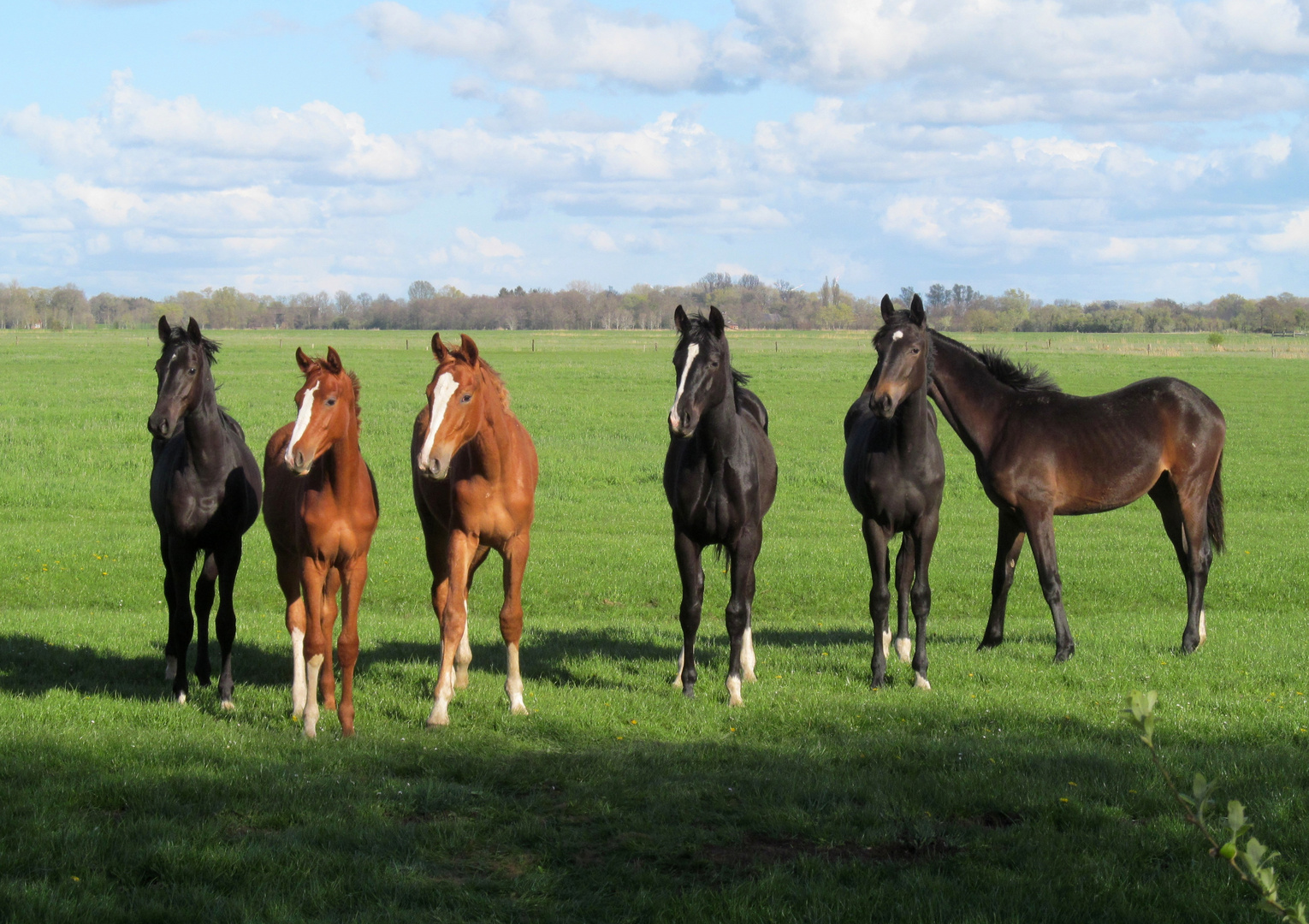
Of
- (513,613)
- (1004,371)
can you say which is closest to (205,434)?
(513,613)

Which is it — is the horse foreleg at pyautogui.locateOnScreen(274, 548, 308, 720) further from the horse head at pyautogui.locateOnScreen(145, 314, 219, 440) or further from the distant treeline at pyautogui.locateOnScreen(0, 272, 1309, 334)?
the distant treeline at pyautogui.locateOnScreen(0, 272, 1309, 334)

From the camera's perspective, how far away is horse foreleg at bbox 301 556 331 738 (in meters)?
6.82

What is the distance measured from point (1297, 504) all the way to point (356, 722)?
19363 mm

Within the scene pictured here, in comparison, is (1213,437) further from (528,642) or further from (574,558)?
(574,558)

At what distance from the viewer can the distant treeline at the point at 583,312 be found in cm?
11544

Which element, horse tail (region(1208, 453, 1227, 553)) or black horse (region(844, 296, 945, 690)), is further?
horse tail (region(1208, 453, 1227, 553))

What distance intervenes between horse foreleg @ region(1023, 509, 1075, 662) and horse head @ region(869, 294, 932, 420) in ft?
6.83

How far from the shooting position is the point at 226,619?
8.00 metres

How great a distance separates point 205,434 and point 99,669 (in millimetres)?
2299

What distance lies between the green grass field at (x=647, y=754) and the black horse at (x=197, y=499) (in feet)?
1.52

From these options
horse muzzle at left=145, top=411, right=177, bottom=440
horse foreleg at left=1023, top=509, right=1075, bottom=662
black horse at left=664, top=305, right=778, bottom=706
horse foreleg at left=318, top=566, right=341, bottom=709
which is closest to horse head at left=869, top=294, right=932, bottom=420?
black horse at left=664, top=305, right=778, bottom=706

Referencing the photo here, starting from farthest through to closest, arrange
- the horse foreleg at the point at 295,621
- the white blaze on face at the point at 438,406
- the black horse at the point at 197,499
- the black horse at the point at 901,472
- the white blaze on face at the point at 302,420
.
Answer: the black horse at the point at 901,472 < the black horse at the point at 197,499 < the horse foreleg at the point at 295,621 < the white blaze on face at the point at 438,406 < the white blaze on face at the point at 302,420

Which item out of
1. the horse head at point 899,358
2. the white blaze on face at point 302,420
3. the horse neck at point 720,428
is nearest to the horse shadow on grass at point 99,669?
the white blaze on face at point 302,420

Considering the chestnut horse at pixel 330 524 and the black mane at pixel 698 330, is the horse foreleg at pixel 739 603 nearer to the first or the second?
the black mane at pixel 698 330
